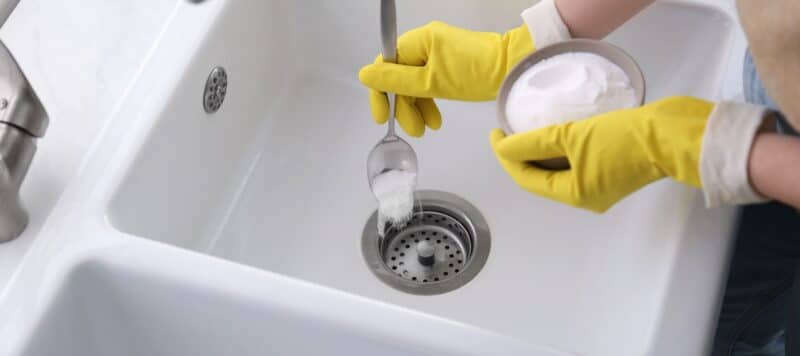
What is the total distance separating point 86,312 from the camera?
1.86 feet

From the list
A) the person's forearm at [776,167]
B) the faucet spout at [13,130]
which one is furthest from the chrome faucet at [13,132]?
the person's forearm at [776,167]

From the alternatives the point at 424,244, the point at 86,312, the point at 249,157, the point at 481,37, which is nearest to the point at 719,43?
the point at 481,37

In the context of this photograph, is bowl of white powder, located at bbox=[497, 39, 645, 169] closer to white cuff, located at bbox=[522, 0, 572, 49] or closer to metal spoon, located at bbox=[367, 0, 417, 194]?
white cuff, located at bbox=[522, 0, 572, 49]

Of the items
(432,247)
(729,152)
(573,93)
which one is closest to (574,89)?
(573,93)

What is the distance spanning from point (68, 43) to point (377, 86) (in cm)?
29

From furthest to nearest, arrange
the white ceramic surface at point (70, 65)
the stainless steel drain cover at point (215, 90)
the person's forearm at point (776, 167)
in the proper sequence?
the stainless steel drain cover at point (215, 90) < the white ceramic surface at point (70, 65) < the person's forearm at point (776, 167)

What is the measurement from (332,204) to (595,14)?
309mm

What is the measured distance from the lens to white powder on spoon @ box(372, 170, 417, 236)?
740 mm

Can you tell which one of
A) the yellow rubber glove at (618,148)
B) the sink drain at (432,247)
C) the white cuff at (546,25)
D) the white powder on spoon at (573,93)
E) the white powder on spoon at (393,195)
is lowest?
the sink drain at (432,247)

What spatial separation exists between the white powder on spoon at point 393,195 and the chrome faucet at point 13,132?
1.02ft

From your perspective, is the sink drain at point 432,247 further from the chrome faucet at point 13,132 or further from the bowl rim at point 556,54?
the chrome faucet at point 13,132

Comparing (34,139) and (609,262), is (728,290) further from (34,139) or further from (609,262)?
(34,139)

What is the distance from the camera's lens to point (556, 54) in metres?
0.60

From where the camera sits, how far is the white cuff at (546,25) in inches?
25.5
